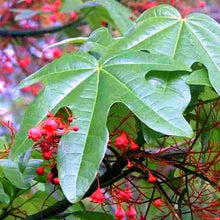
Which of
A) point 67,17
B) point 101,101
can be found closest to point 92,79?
point 101,101

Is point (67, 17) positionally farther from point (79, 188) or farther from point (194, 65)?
point (79, 188)

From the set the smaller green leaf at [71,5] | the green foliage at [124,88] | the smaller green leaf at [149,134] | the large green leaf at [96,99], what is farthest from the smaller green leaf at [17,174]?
the smaller green leaf at [71,5]

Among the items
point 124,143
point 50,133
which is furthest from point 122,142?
point 50,133

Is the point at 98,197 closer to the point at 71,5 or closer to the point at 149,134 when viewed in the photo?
the point at 149,134

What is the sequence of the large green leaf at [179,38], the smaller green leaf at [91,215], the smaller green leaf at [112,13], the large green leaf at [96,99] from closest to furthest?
the large green leaf at [96,99] < the large green leaf at [179,38] < the smaller green leaf at [91,215] < the smaller green leaf at [112,13]

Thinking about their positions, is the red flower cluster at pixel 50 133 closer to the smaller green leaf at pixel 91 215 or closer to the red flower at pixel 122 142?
the red flower at pixel 122 142

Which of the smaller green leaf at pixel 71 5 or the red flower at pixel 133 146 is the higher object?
the red flower at pixel 133 146

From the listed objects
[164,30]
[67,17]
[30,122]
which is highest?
[164,30]

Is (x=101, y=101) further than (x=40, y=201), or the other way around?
(x=40, y=201)
